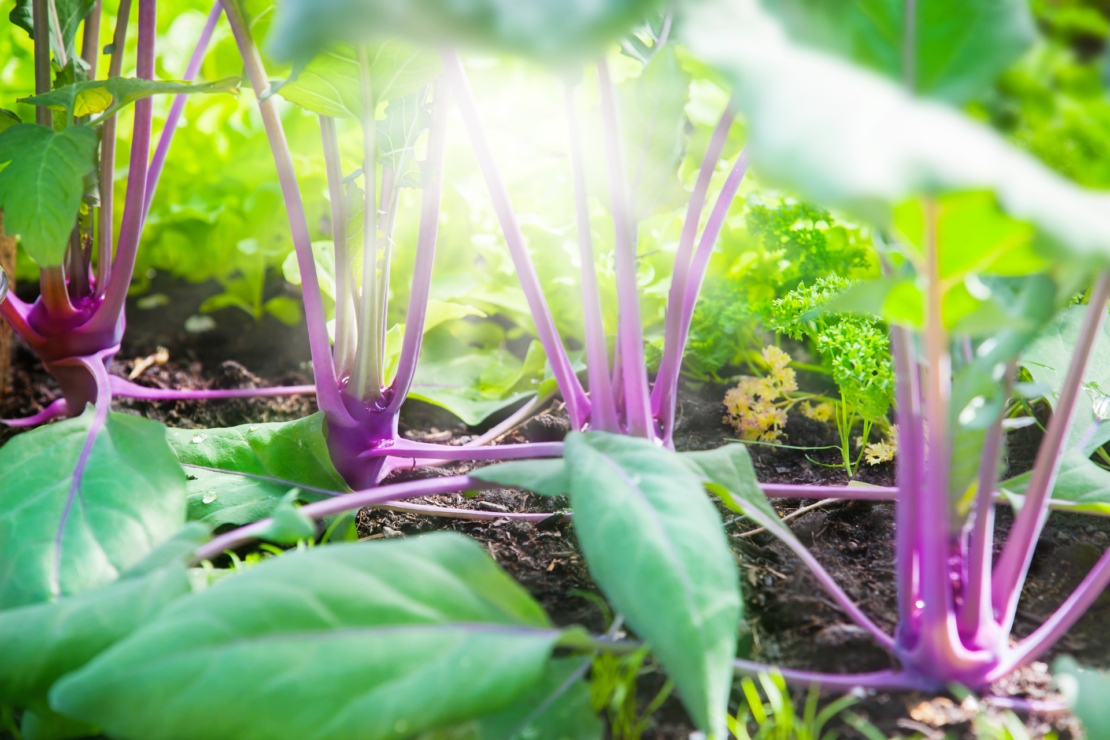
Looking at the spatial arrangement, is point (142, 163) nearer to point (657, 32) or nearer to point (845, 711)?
point (657, 32)

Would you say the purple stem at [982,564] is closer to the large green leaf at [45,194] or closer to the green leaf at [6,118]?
the large green leaf at [45,194]

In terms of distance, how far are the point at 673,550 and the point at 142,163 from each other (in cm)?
82

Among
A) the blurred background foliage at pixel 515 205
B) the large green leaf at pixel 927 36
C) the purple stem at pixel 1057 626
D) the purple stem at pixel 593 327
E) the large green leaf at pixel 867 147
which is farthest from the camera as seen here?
the blurred background foliage at pixel 515 205

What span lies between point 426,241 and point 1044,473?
602mm

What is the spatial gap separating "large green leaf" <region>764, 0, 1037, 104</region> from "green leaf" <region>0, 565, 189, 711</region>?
0.50 m

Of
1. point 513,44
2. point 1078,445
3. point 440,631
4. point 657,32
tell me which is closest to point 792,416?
point 1078,445

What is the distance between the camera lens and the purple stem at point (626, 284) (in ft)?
1.91

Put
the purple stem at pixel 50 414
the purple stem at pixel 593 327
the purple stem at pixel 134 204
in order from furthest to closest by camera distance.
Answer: the purple stem at pixel 50 414
the purple stem at pixel 134 204
the purple stem at pixel 593 327

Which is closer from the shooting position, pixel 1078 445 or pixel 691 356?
pixel 1078 445

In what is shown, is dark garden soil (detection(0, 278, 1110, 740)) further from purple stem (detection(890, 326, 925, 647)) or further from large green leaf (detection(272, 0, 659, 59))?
large green leaf (detection(272, 0, 659, 59))

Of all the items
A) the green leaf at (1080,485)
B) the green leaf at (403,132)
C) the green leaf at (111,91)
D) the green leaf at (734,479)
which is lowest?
the green leaf at (1080,485)

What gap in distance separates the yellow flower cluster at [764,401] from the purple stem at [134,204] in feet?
2.63

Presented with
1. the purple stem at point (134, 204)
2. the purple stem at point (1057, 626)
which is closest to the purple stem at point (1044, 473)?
the purple stem at point (1057, 626)

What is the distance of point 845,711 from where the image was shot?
52 centimetres
